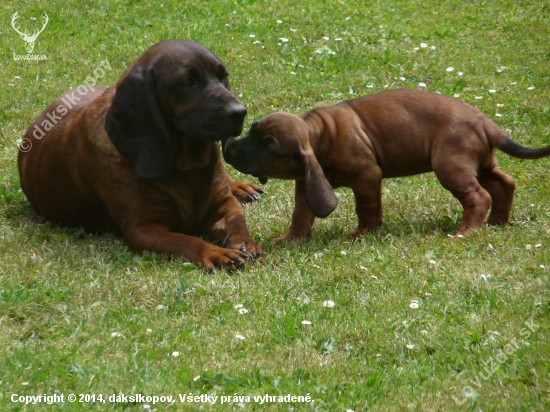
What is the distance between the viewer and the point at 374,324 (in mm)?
4473

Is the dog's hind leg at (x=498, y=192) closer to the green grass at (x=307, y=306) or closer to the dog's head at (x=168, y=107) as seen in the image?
the green grass at (x=307, y=306)

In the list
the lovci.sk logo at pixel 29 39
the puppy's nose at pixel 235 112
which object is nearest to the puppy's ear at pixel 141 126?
the puppy's nose at pixel 235 112

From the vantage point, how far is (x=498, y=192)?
6078 millimetres

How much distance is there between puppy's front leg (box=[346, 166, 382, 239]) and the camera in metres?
5.84

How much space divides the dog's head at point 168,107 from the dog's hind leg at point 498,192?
1.87 meters

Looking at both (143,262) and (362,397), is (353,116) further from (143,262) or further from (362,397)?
(362,397)

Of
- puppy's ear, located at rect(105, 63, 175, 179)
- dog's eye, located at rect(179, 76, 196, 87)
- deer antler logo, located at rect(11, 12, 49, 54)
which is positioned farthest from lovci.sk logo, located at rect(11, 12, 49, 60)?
dog's eye, located at rect(179, 76, 196, 87)

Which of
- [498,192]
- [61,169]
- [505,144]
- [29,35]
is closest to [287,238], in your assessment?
[498,192]

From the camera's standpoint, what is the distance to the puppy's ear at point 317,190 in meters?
5.57

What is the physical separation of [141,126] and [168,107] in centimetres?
22

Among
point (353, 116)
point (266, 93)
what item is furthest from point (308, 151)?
point (266, 93)

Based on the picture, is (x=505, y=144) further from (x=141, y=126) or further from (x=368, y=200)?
(x=141, y=126)

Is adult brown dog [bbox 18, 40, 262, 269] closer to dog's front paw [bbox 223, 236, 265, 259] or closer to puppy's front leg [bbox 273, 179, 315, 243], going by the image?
dog's front paw [bbox 223, 236, 265, 259]

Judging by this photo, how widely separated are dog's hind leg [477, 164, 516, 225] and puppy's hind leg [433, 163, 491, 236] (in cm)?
25
